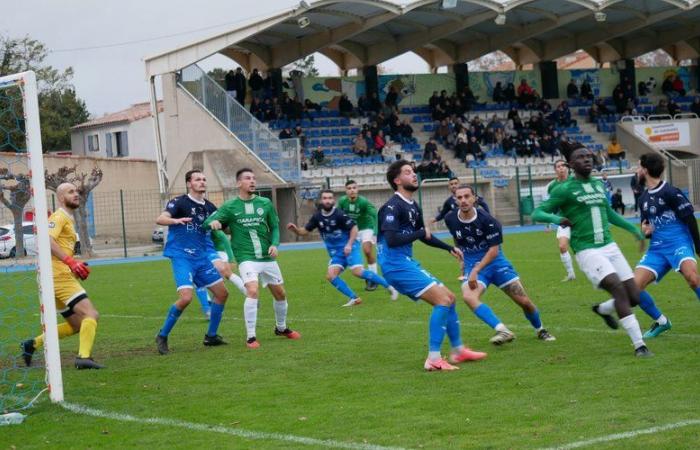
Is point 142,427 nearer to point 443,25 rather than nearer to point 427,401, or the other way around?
point 427,401

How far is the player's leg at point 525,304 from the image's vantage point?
1141 centimetres

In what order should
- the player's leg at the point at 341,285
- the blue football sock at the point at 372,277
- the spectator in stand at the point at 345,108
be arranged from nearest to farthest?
the player's leg at the point at 341,285
the blue football sock at the point at 372,277
the spectator in stand at the point at 345,108

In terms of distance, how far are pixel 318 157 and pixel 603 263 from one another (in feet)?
101

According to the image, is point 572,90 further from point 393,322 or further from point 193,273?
point 193,273

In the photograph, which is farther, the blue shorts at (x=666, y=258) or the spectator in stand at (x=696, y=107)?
the spectator in stand at (x=696, y=107)

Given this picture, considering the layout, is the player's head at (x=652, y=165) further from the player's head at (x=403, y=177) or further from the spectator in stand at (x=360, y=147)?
the spectator in stand at (x=360, y=147)

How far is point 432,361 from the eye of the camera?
10.1m

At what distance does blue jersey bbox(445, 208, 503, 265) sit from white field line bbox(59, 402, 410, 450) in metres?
4.45

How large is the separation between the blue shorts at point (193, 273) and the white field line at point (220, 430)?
10.8 ft

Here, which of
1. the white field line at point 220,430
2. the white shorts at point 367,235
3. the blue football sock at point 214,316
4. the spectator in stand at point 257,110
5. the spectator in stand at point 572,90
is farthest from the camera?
the spectator in stand at point 572,90

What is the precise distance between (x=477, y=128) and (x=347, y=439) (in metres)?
38.9

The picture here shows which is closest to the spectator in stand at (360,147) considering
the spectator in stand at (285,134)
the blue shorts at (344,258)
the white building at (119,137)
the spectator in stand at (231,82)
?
the spectator in stand at (285,134)

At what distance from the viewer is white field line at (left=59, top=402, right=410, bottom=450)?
7148 millimetres

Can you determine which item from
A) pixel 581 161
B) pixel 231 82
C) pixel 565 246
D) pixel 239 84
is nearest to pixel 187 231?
pixel 581 161
